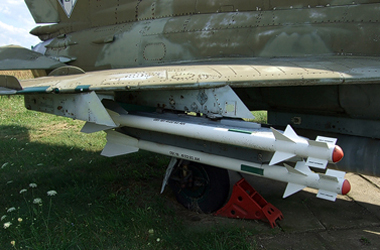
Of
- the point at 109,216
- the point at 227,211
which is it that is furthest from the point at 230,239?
the point at 109,216

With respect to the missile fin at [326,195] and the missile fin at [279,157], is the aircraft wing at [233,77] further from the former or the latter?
the missile fin at [326,195]

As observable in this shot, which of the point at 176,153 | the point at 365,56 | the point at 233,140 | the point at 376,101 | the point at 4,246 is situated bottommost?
the point at 4,246

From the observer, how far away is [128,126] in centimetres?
425

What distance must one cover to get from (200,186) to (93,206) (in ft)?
5.20

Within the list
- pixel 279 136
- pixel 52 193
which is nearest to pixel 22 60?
pixel 52 193

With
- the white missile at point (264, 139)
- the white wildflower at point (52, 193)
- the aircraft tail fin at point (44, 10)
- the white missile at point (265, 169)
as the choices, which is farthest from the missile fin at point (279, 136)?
the aircraft tail fin at point (44, 10)

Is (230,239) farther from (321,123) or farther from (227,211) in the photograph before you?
(321,123)

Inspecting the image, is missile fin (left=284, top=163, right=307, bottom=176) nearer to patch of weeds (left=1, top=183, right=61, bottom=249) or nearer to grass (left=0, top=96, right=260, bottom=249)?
grass (left=0, top=96, right=260, bottom=249)

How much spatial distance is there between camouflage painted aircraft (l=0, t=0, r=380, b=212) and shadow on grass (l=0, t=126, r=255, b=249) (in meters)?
0.73

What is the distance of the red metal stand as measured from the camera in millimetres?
4211

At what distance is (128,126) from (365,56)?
309 cm

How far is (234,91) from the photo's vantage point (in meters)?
4.21

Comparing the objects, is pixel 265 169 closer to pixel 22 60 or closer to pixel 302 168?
pixel 302 168

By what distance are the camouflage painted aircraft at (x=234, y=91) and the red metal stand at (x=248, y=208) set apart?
167 millimetres
